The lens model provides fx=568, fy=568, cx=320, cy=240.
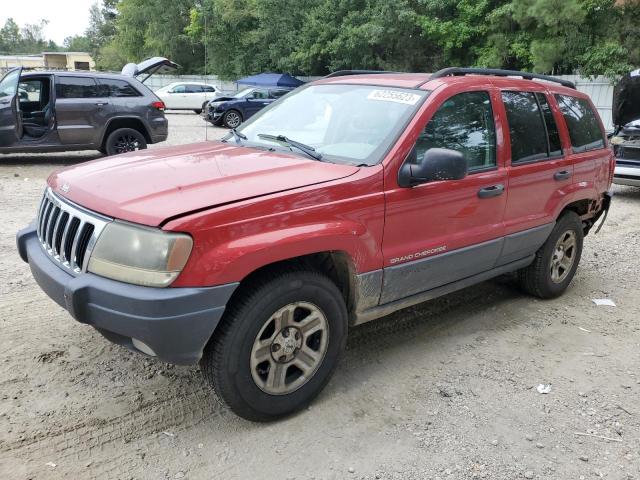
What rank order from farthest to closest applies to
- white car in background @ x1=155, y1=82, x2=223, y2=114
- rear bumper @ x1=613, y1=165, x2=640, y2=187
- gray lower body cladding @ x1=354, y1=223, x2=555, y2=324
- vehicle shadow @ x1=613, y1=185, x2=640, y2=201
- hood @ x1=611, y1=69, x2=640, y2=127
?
white car in background @ x1=155, y1=82, x2=223, y2=114, vehicle shadow @ x1=613, y1=185, x2=640, y2=201, rear bumper @ x1=613, y1=165, x2=640, y2=187, hood @ x1=611, y1=69, x2=640, y2=127, gray lower body cladding @ x1=354, y1=223, x2=555, y2=324

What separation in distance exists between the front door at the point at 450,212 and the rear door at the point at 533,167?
19cm

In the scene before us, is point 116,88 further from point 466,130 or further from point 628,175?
point 628,175

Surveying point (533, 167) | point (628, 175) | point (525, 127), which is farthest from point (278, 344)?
point (628, 175)

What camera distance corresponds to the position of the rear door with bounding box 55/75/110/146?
1013cm

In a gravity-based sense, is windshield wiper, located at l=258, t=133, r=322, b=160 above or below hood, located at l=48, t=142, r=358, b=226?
above

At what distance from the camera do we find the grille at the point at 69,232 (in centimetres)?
271

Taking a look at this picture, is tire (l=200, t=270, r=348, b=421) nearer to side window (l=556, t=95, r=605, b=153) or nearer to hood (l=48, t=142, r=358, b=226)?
hood (l=48, t=142, r=358, b=226)

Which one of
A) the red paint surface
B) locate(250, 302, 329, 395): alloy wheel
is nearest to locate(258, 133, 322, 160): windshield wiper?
the red paint surface

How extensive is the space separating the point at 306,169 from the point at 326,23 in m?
30.0

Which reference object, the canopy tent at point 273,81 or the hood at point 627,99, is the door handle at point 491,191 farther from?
the canopy tent at point 273,81

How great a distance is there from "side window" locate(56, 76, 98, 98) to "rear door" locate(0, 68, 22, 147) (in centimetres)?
67

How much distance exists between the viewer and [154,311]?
2.50 m

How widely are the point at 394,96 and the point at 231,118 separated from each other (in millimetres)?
17483

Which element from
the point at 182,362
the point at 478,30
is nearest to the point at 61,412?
the point at 182,362
